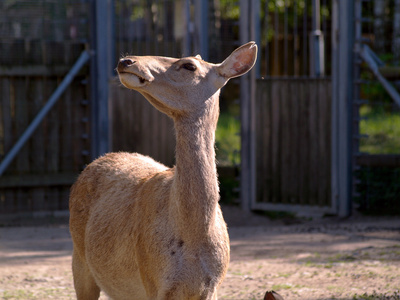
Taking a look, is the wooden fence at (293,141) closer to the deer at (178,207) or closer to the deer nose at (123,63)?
the deer at (178,207)

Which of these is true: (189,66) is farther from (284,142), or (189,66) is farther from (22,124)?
(22,124)

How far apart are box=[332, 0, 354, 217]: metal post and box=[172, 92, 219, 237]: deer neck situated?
5229 mm

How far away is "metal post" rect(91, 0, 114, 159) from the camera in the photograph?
9500 millimetres

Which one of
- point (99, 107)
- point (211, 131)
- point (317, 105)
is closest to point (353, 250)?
point (317, 105)

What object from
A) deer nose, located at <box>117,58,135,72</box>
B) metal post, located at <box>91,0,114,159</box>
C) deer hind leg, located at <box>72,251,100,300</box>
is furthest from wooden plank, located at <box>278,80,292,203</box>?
deer nose, located at <box>117,58,135,72</box>

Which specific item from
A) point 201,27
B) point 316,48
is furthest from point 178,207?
point 316,48

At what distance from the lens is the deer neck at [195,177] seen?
12.7ft

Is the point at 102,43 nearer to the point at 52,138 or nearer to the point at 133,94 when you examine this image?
the point at 133,94

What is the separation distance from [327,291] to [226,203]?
436cm

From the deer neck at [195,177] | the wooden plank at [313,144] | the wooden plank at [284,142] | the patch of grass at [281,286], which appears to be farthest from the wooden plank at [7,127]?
the deer neck at [195,177]

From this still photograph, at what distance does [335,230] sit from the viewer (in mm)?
8250

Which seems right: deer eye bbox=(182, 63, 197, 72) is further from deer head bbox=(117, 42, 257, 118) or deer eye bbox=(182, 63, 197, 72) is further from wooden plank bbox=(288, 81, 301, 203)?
wooden plank bbox=(288, 81, 301, 203)

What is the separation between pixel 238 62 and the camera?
4.25 meters

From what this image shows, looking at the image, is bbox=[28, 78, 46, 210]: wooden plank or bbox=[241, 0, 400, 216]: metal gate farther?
bbox=[28, 78, 46, 210]: wooden plank
